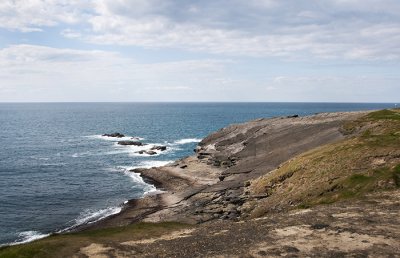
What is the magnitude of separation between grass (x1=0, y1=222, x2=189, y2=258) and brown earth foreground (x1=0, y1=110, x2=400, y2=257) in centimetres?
9

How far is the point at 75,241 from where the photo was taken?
30.4m

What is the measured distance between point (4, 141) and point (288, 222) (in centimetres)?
13733

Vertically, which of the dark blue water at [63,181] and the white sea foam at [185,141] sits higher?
the white sea foam at [185,141]

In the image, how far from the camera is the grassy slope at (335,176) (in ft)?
127

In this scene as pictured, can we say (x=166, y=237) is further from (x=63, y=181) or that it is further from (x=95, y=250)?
(x=63, y=181)

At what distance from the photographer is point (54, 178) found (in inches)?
3295

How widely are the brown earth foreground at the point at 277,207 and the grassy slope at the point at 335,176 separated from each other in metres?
0.12

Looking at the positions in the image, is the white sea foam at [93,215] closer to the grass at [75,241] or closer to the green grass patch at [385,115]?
the grass at [75,241]

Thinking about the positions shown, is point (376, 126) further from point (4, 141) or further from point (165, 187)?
point (4, 141)

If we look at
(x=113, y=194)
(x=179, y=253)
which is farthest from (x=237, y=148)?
(x=179, y=253)

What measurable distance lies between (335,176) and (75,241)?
92.3 ft

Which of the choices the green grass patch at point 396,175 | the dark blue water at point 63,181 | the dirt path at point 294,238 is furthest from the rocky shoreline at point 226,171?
the green grass patch at point 396,175

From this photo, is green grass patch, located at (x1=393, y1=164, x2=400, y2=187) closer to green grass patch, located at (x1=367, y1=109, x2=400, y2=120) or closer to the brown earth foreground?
the brown earth foreground

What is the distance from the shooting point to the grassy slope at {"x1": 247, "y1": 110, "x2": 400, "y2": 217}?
38812mm
